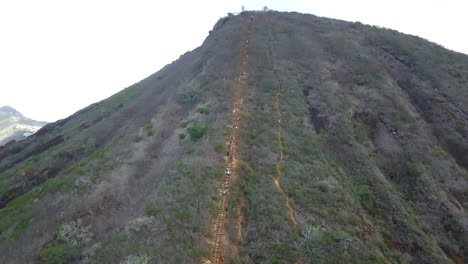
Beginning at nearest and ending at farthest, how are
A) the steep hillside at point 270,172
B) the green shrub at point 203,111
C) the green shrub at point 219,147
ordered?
the steep hillside at point 270,172 → the green shrub at point 219,147 → the green shrub at point 203,111

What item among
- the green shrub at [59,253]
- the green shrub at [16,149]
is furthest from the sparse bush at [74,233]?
the green shrub at [16,149]

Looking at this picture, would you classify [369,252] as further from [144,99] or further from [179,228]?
[144,99]

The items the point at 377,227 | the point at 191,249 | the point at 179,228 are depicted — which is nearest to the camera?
the point at 191,249

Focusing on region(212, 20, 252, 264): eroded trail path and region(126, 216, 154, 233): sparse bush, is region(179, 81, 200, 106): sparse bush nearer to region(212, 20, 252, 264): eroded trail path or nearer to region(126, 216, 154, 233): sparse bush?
region(212, 20, 252, 264): eroded trail path

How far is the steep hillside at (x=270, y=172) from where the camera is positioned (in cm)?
1939

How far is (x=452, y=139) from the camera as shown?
109 ft

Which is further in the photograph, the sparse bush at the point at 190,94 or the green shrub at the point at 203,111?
the sparse bush at the point at 190,94

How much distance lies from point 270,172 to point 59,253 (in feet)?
59.9

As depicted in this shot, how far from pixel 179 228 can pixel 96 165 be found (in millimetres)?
17900

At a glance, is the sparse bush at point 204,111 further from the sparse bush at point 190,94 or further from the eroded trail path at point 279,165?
the eroded trail path at point 279,165

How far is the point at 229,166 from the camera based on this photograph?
26.2m

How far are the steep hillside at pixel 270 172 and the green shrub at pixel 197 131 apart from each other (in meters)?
0.76

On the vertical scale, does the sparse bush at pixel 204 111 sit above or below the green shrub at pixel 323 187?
above

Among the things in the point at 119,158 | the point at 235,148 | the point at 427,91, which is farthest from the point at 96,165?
the point at 427,91
